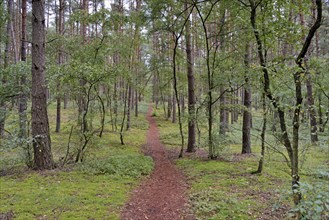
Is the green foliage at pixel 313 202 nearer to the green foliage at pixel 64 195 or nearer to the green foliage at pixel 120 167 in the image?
the green foliage at pixel 64 195

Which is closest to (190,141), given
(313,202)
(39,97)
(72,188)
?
(72,188)

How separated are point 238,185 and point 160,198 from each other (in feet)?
7.09

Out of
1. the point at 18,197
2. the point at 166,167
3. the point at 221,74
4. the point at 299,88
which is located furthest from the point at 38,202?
the point at 221,74

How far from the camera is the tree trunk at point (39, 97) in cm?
714

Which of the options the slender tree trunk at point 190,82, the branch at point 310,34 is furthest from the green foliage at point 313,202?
the slender tree trunk at point 190,82

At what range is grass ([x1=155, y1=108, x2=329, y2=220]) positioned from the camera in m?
4.77

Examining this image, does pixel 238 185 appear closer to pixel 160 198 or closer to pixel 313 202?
pixel 160 198

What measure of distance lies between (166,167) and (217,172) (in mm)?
1941

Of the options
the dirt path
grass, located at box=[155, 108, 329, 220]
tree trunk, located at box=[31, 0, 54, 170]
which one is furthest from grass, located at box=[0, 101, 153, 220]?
grass, located at box=[155, 108, 329, 220]

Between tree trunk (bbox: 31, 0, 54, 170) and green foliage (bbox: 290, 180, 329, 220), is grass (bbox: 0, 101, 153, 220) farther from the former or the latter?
green foliage (bbox: 290, 180, 329, 220)

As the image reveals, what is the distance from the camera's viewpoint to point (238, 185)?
644 cm

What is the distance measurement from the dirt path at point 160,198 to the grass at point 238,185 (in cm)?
29

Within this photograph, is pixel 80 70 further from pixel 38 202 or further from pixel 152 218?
pixel 152 218

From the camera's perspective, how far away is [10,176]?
6785mm
